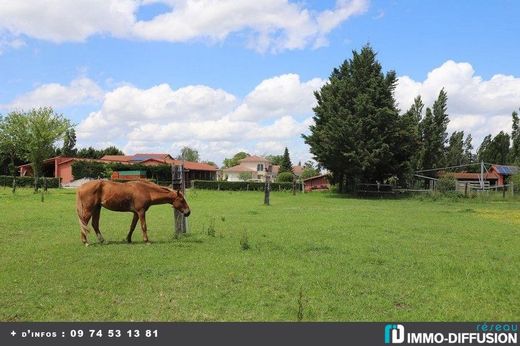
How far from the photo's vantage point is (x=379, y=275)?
905 centimetres

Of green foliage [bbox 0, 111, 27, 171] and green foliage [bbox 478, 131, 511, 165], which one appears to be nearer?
green foliage [bbox 0, 111, 27, 171]

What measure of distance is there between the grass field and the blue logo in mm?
630

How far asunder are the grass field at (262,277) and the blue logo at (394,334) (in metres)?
0.63

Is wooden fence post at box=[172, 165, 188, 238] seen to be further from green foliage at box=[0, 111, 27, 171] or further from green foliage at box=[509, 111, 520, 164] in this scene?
green foliage at box=[509, 111, 520, 164]

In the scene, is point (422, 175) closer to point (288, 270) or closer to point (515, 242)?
point (515, 242)

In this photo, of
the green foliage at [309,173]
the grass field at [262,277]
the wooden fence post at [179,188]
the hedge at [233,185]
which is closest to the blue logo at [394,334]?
the grass field at [262,277]

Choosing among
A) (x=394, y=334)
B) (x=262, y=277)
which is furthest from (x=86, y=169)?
(x=394, y=334)

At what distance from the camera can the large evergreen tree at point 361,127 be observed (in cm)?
4659

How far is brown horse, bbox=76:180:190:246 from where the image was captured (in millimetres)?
12672

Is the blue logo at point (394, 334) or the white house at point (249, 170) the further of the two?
the white house at point (249, 170)

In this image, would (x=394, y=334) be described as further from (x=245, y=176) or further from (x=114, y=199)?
(x=245, y=176)

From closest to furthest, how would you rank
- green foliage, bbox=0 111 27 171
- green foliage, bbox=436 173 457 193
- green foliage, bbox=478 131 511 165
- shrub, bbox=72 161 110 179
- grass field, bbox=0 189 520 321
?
grass field, bbox=0 189 520 321 < green foliage, bbox=436 173 457 193 < green foliage, bbox=0 111 27 171 < shrub, bbox=72 161 110 179 < green foliage, bbox=478 131 511 165

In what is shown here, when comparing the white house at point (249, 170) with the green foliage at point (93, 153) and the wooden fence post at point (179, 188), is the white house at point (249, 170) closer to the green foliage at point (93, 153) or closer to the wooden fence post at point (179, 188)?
the green foliage at point (93, 153)

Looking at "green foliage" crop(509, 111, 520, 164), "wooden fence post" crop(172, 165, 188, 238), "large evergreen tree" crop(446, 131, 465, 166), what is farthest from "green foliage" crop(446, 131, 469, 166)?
A: "wooden fence post" crop(172, 165, 188, 238)
